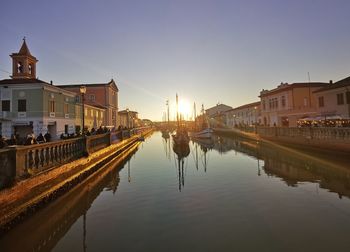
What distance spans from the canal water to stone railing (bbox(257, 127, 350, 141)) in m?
5.20

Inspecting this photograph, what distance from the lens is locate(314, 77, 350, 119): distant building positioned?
29.4 metres

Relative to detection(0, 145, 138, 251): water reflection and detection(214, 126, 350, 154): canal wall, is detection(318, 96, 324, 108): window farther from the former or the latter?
detection(0, 145, 138, 251): water reflection

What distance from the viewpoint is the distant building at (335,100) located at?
2937cm

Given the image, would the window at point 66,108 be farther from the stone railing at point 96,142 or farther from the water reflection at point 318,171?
the water reflection at point 318,171

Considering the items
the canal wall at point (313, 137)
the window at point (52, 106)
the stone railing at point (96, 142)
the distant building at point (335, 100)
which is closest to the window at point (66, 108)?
the window at point (52, 106)

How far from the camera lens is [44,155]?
33.7 ft

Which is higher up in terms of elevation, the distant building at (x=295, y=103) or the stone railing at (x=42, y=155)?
the distant building at (x=295, y=103)

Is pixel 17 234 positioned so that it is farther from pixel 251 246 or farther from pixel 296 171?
pixel 296 171

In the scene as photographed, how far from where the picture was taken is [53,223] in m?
8.31

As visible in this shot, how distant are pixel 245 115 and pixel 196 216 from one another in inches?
2747

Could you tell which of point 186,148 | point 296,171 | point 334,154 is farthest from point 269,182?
point 186,148

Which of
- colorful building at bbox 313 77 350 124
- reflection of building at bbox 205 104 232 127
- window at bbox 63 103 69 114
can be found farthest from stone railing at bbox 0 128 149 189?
reflection of building at bbox 205 104 232 127

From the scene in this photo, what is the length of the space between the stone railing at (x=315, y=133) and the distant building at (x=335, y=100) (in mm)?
3529

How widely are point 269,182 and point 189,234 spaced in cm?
846
